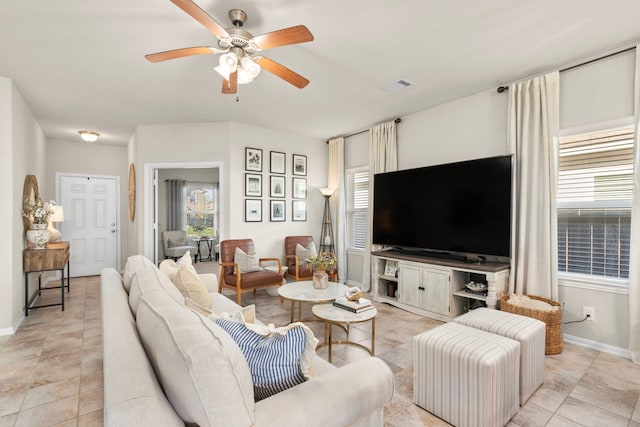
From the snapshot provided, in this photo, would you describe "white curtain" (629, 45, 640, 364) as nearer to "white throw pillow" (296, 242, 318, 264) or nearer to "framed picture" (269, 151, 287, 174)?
"white throw pillow" (296, 242, 318, 264)

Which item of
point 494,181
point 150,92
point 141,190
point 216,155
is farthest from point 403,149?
point 141,190

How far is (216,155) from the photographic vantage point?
4840 millimetres

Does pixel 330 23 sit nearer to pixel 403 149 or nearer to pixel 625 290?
pixel 403 149

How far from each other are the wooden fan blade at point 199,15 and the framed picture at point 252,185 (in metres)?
3.03

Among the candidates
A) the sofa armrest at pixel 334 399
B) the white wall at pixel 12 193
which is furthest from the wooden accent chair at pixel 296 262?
the sofa armrest at pixel 334 399

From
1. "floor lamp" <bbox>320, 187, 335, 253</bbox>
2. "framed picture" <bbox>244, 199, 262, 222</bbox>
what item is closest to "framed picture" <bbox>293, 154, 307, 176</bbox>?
"floor lamp" <bbox>320, 187, 335, 253</bbox>

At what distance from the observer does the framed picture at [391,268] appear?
4.34 m

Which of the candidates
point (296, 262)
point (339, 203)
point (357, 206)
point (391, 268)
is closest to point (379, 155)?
point (357, 206)

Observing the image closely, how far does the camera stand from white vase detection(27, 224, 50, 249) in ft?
12.5

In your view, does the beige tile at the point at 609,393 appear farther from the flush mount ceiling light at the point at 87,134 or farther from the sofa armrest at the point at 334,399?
the flush mount ceiling light at the point at 87,134

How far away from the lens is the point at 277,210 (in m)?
5.32

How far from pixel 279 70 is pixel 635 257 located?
127 inches

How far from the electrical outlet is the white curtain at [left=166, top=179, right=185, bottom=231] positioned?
7677 millimetres

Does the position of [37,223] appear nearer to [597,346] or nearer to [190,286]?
[190,286]
